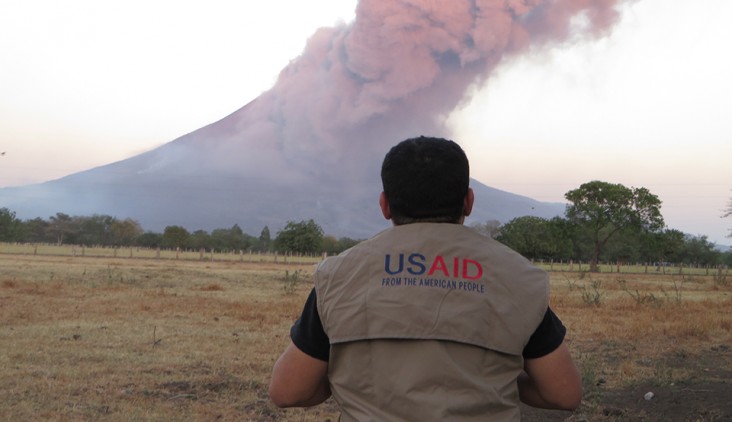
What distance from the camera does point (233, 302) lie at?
15.2m

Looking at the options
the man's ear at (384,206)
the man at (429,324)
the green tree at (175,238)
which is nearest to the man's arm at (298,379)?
the man at (429,324)

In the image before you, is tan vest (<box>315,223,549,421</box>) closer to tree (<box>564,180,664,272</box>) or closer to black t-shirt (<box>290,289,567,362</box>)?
black t-shirt (<box>290,289,567,362</box>)

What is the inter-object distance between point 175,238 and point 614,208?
5494 cm

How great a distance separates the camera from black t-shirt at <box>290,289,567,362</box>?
168 centimetres

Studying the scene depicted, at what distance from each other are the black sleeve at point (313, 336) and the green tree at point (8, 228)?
292 feet

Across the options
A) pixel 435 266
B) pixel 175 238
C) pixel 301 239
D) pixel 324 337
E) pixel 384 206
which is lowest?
pixel 324 337

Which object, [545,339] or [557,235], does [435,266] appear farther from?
[557,235]

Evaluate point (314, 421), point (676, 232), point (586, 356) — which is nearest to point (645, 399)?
point (586, 356)

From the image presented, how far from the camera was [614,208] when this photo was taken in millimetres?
50969

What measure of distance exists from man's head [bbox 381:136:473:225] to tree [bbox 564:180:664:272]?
5194cm

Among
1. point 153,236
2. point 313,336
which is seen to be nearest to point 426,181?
point 313,336

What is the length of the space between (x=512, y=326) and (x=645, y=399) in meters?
5.64

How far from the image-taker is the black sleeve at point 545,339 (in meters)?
1.68

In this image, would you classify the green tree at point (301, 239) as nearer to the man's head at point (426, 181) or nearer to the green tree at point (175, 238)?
the green tree at point (175, 238)
